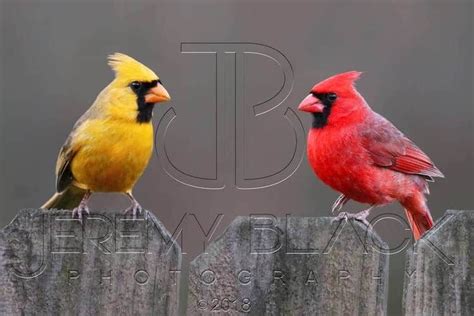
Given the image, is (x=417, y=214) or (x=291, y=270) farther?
(x=417, y=214)

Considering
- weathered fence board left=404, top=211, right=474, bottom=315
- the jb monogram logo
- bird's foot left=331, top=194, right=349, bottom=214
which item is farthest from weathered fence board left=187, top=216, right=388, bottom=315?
the jb monogram logo

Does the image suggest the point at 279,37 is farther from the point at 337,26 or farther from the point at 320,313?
the point at 320,313

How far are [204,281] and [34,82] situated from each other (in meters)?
2.90

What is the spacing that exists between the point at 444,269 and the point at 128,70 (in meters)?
1.10

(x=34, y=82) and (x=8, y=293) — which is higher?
(x=34, y=82)

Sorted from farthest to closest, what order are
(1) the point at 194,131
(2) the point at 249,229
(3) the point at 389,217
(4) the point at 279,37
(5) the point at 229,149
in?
(4) the point at 279,37, (1) the point at 194,131, (5) the point at 229,149, (3) the point at 389,217, (2) the point at 249,229

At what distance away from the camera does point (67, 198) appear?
3277mm

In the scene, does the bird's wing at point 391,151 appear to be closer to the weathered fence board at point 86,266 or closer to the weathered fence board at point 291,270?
the weathered fence board at point 291,270

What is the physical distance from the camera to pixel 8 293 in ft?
8.43

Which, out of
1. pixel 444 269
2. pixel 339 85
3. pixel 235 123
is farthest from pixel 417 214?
pixel 235 123

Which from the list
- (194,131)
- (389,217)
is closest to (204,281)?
(389,217)

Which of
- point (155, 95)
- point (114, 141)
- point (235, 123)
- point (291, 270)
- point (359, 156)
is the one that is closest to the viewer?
point (291, 270)

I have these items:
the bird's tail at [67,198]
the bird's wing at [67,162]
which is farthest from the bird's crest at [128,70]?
the bird's tail at [67,198]

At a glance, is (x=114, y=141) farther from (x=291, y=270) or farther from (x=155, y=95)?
(x=291, y=270)
